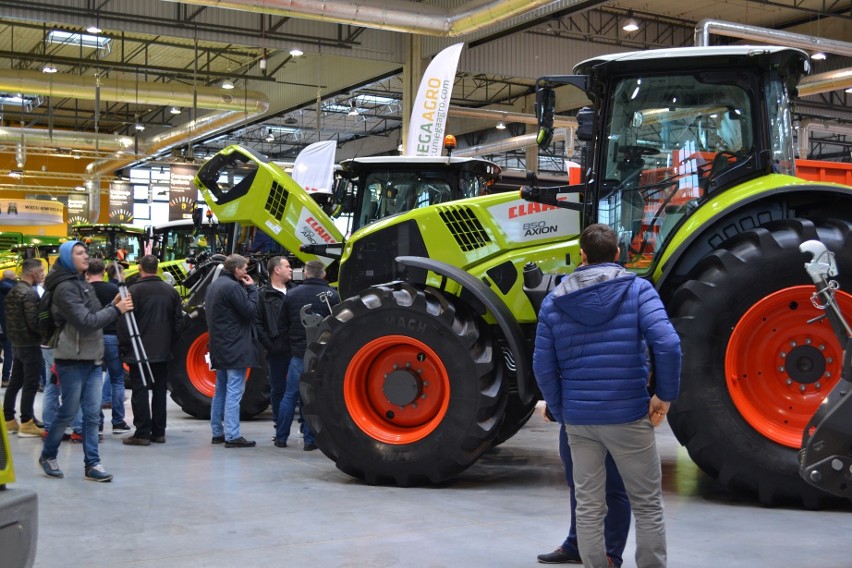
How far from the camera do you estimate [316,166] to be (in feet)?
49.6

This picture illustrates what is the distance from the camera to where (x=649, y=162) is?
675 centimetres

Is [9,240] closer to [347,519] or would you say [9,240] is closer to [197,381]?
[197,381]

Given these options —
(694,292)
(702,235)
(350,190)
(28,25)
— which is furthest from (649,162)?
(28,25)

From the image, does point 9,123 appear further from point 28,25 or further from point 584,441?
point 584,441

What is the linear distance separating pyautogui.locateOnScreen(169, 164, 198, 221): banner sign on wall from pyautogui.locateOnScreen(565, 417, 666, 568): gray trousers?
22006mm

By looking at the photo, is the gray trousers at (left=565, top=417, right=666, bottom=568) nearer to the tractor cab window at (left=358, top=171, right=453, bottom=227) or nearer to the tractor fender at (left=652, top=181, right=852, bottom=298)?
the tractor fender at (left=652, top=181, right=852, bottom=298)

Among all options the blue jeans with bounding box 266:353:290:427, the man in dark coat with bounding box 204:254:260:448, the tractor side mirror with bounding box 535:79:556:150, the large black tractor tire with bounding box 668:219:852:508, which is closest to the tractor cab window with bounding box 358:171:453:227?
the blue jeans with bounding box 266:353:290:427

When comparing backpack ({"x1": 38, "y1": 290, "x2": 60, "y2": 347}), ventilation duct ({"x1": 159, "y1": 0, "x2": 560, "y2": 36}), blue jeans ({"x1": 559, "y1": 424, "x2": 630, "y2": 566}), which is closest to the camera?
A: blue jeans ({"x1": 559, "y1": 424, "x2": 630, "y2": 566})

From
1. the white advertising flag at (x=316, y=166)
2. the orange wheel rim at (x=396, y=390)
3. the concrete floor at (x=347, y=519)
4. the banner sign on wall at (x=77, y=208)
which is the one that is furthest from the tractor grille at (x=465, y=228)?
the banner sign on wall at (x=77, y=208)

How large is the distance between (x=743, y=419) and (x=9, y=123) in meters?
35.2

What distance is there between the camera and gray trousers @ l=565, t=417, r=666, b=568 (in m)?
4.27

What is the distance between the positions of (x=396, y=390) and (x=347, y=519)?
1.31 m

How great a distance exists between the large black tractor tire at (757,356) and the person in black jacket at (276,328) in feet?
13.4

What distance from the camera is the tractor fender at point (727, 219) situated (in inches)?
250
